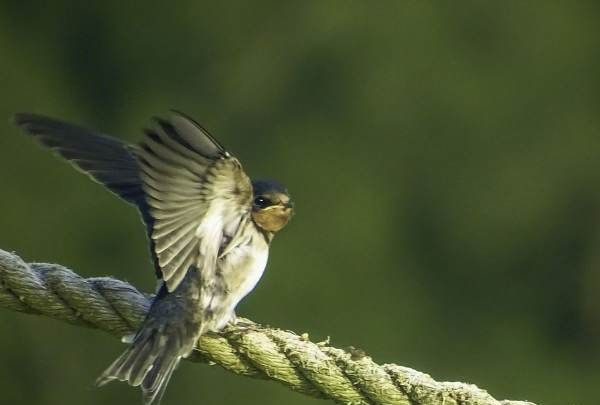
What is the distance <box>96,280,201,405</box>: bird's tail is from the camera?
8.68 feet

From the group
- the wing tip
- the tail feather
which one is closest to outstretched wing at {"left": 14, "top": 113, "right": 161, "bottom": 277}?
the wing tip

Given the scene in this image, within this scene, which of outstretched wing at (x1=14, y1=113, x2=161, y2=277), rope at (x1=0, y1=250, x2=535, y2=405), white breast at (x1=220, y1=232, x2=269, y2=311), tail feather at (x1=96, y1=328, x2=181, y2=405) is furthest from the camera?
outstretched wing at (x1=14, y1=113, x2=161, y2=277)

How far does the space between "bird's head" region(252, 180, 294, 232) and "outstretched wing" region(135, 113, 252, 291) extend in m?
0.09

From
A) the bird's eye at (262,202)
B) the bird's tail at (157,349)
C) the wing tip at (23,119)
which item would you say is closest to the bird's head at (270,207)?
the bird's eye at (262,202)

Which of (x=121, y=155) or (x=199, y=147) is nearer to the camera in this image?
(x=199, y=147)

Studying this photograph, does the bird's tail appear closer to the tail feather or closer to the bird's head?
the tail feather

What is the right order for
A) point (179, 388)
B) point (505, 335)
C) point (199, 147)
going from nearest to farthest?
point (199, 147)
point (179, 388)
point (505, 335)

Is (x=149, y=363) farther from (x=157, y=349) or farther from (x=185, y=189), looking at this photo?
(x=185, y=189)

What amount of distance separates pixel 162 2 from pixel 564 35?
177cm

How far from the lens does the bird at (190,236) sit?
8.57 feet

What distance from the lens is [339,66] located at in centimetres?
628

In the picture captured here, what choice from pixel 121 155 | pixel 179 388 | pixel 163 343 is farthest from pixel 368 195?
pixel 163 343

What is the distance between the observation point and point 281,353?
2582mm

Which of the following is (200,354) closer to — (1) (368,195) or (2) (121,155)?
(2) (121,155)
